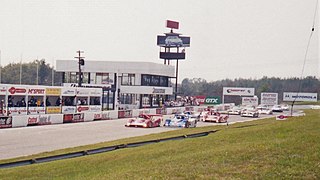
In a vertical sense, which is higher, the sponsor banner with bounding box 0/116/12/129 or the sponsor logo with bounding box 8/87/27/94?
the sponsor logo with bounding box 8/87/27/94

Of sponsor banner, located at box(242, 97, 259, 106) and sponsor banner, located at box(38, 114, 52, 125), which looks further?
sponsor banner, located at box(242, 97, 259, 106)

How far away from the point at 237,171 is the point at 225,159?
4.57ft

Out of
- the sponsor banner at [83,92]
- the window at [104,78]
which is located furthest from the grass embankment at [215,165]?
the window at [104,78]

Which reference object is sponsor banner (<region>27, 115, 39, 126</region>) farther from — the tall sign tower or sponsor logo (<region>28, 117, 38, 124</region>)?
the tall sign tower

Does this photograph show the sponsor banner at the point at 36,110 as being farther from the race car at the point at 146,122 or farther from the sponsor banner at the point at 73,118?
the race car at the point at 146,122

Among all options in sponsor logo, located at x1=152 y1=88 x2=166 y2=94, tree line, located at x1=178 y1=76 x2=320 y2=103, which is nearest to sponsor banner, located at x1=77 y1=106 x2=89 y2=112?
sponsor logo, located at x1=152 y1=88 x2=166 y2=94

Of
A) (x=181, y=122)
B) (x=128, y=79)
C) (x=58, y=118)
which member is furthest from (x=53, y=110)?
(x=128, y=79)

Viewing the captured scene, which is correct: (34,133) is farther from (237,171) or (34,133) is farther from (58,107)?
(237,171)

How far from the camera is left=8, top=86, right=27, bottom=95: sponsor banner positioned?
145ft

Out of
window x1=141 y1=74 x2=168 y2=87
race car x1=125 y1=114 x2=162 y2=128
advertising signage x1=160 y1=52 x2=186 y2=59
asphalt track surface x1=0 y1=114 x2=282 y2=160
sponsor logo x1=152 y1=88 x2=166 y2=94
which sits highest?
advertising signage x1=160 y1=52 x2=186 y2=59

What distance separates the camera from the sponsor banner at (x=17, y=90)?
Answer: 44075 mm

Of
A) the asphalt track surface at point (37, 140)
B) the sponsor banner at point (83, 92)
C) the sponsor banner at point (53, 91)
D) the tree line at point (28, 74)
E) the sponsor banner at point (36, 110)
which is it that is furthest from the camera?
the tree line at point (28, 74)

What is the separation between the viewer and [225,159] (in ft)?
36.4

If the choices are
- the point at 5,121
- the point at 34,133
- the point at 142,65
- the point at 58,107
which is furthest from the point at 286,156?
the point at 142,65
